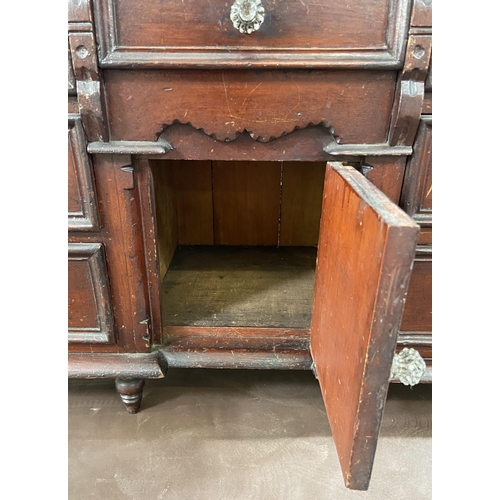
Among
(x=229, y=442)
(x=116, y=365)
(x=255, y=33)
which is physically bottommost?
(x=229, y=442)

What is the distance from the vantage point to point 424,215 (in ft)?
2.56

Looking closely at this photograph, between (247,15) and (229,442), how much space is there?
0.83 m

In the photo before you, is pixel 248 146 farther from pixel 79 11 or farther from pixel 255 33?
pixel 79 11

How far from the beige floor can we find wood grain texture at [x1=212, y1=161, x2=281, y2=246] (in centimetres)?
46

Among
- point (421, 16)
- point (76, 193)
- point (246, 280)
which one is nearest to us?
point (421, 16)

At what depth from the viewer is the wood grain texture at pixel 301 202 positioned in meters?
1.32

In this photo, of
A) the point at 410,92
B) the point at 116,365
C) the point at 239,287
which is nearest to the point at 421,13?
the point at 410,92

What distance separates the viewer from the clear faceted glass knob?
0.63 meters

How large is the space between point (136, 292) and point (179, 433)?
0.35 m

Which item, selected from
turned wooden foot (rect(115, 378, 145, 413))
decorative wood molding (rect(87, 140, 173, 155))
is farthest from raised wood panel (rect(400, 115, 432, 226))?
turned wooden foot (rect(115, 378, 145, 413))

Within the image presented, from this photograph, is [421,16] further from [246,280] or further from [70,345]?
[70,345]

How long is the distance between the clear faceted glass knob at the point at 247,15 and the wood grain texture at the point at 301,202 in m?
0.68

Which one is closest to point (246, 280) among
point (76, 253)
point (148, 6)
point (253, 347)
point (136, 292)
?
point (253, 347)

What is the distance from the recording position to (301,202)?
4.50ft
